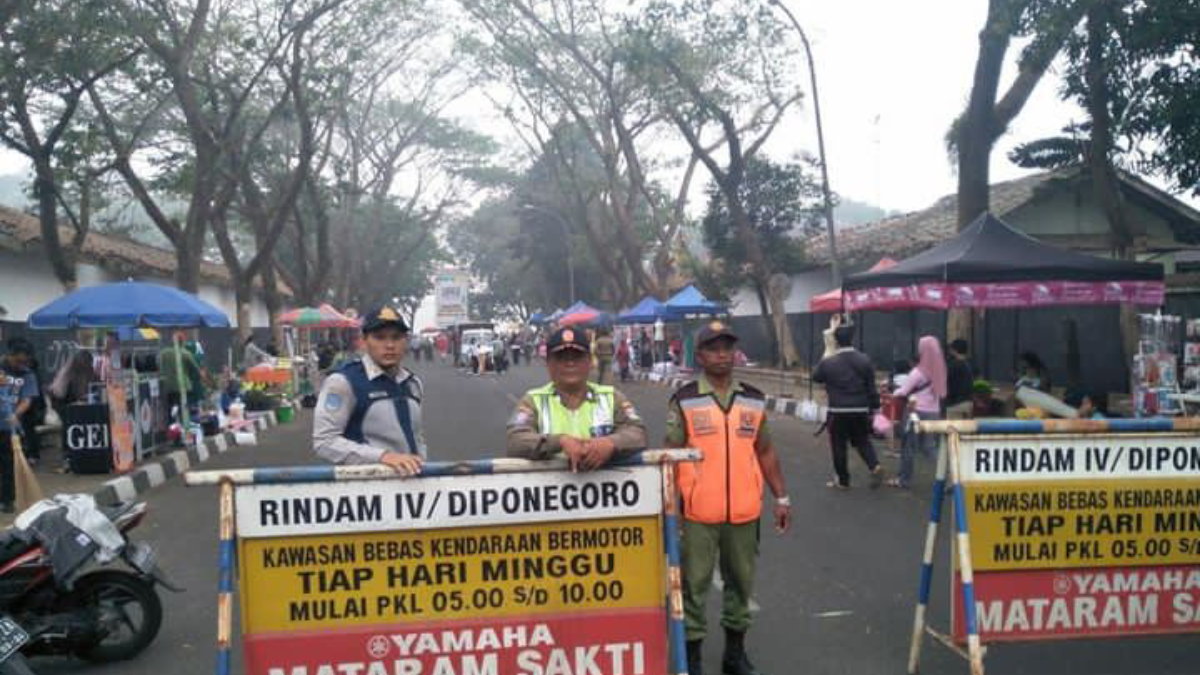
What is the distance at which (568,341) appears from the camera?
4.06 meters

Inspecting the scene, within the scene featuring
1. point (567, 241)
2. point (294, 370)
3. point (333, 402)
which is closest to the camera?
point (333, 402)

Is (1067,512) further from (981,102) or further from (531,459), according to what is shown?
(981,102)

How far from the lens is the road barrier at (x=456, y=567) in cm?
363

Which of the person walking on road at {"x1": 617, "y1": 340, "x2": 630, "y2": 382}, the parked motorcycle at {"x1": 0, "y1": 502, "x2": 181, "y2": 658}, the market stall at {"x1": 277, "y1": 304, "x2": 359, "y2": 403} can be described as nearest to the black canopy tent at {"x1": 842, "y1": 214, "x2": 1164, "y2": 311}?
the parked motorcycle at {"x1": 0, "y1": 502, "x2": 181, "y2": 658}

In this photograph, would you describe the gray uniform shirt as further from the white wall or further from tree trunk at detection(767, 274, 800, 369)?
tree trunk at detection(767, 274, 800, 369)

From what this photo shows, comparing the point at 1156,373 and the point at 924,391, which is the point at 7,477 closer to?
the point at 924,391

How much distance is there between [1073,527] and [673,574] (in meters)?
1.97

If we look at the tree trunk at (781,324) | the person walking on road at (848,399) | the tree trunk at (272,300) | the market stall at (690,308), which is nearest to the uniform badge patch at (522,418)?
the person walking on road at (848,399)

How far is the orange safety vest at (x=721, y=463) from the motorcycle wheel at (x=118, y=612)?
9.32 ft

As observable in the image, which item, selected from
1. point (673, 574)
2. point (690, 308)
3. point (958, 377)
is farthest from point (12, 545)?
point (690, 308)

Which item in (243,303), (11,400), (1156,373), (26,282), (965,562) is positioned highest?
(26,282)

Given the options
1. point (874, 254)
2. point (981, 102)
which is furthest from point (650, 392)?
point (981, 102)

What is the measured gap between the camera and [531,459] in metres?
3.91

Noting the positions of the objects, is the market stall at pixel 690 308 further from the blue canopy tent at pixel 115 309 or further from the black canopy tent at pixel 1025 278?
the blue canopy tent at pixel 115 309
